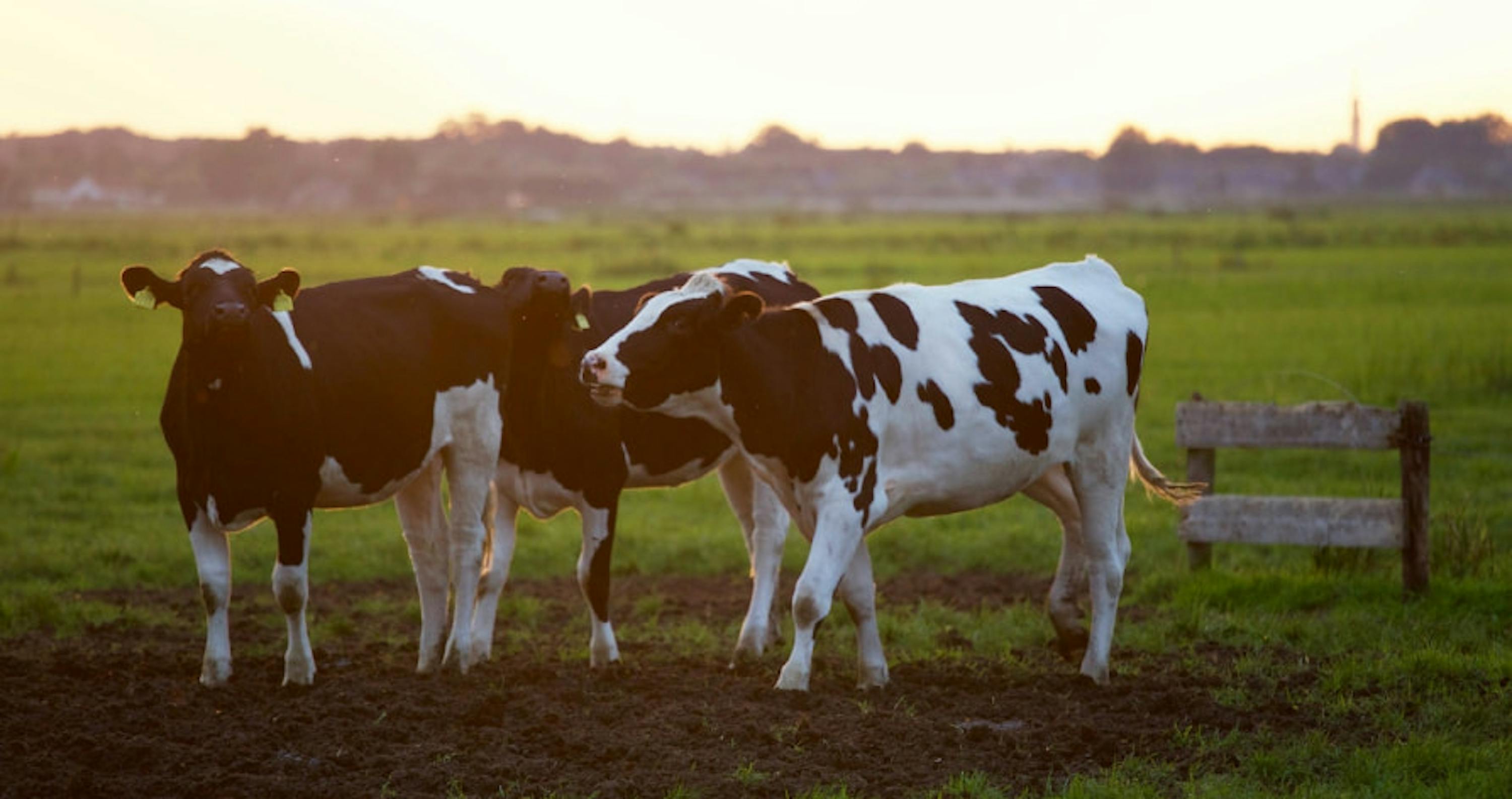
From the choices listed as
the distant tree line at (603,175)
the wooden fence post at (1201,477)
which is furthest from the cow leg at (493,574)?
the distant tree line at (603,175)

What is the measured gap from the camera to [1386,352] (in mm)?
27766

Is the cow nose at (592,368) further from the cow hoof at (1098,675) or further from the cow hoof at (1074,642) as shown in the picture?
the cow hoof at (1074,642)

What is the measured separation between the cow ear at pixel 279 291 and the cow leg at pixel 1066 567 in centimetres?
431

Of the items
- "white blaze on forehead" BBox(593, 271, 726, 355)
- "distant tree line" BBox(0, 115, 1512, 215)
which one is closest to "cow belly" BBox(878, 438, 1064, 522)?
"white blaze on forehead" BBox(593, 271, 726, 355)

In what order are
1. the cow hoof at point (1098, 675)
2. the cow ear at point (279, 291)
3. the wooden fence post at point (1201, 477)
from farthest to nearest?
the wooden fence post at point (1201, 477)
the cow hoof at point (1098, 675)
the cow ear at point (279, 291)

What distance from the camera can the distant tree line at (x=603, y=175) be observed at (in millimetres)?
95000

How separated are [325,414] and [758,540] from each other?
310cm

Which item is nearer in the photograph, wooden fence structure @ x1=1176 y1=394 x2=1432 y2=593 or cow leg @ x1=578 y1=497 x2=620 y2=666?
cow leg @ x1=578 y1=497 x2=620 y2=666

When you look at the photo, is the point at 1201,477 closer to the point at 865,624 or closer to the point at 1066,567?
the point at 1066,567

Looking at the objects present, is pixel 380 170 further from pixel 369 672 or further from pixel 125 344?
pixel 369 672

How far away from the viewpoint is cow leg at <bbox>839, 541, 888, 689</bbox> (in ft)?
30.8

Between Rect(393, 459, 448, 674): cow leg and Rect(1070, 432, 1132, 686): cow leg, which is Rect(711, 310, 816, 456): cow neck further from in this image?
Rect(393, 459, 448, 674): cow leg

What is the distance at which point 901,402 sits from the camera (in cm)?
910

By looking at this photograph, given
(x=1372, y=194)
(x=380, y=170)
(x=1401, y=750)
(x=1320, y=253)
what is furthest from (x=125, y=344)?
(x=1372, y=194)
